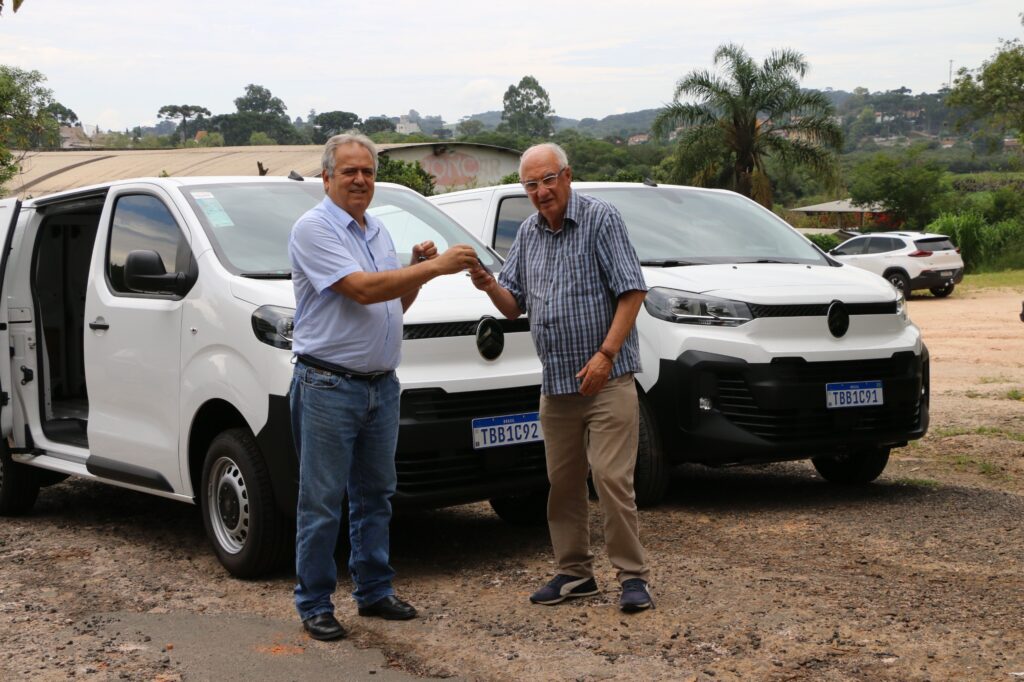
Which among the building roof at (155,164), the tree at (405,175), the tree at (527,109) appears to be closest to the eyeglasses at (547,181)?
the tree at (405,175)

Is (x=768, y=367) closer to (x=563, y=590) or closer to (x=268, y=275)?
(x=563, y=590)

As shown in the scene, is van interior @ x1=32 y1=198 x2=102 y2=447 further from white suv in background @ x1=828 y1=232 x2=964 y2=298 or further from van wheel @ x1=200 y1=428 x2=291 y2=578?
white suv in background @ x1=828 y1=232 x2=964 y2=298

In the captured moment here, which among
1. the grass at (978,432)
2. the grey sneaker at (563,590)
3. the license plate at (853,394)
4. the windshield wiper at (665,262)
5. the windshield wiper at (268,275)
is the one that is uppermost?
the windshield wiper at (268,275)

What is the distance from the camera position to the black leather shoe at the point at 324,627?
4.88 m

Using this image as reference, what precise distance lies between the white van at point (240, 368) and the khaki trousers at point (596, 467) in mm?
503

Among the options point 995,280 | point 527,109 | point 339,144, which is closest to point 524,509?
point 339,144

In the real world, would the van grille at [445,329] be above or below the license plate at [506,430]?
above

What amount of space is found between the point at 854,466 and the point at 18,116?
128ft

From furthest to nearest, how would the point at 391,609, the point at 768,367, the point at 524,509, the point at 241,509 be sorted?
the point at 524,509 < the point at 768,367 < the point at 241,509 < the point at 391,609

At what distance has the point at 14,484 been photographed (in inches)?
292

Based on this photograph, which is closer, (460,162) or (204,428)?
(204,428)

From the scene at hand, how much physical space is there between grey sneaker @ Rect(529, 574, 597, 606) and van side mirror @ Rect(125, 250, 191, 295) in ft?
7.18

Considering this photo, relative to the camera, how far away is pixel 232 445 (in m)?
5.55

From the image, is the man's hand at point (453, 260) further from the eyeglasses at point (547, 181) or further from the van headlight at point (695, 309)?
the van headlight at point (695, 309)
